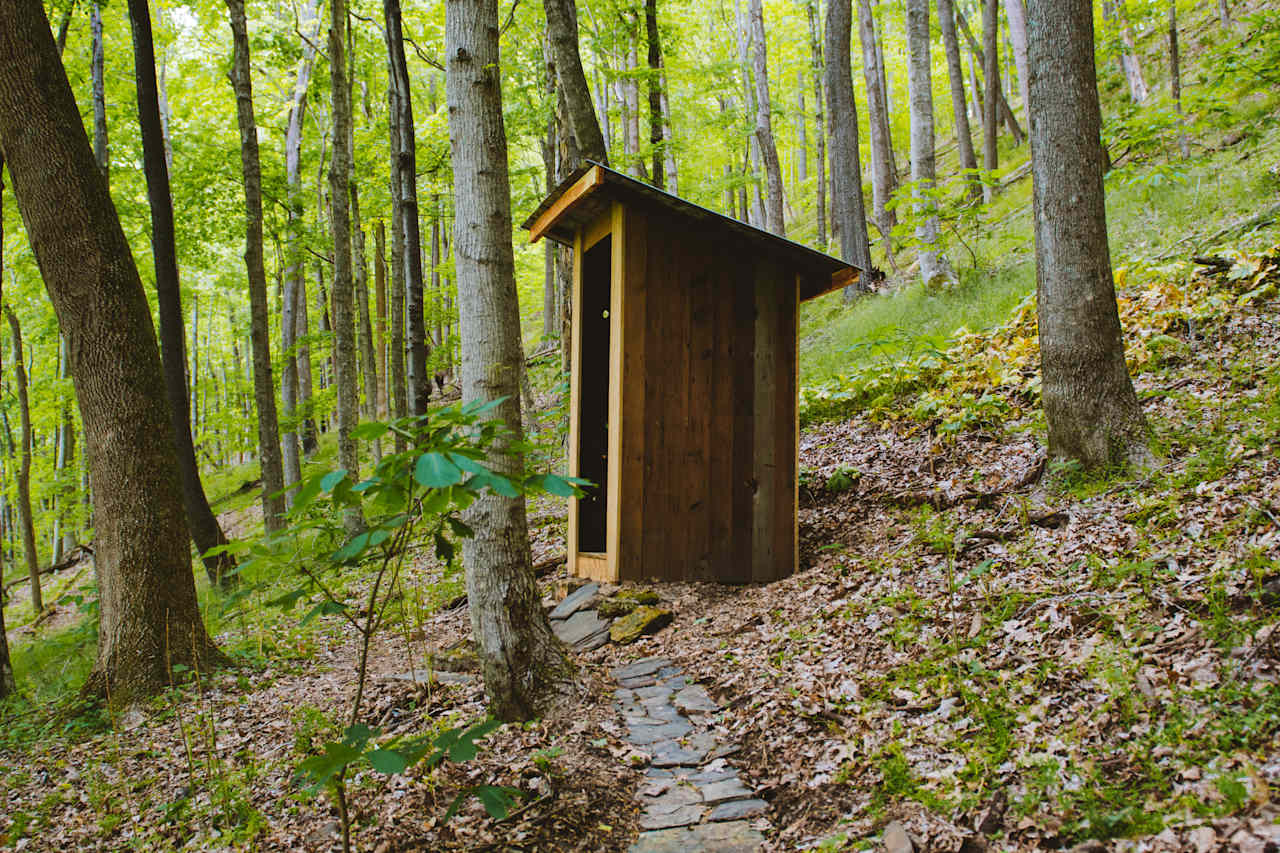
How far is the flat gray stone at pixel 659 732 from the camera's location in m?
3.10

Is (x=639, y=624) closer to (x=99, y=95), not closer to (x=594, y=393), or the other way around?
(x=594, y=393)

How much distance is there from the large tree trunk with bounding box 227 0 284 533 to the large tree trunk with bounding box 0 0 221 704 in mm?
4210

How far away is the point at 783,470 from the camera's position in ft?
18.0

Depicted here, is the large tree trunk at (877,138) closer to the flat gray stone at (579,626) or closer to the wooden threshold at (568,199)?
the wooden threshold at (568,199)

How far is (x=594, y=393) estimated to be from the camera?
6.15 m

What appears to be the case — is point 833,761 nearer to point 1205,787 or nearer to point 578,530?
point 1205,787

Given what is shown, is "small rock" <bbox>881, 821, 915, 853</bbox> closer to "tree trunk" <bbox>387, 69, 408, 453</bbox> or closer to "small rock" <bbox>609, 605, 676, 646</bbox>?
"small rock" <bbox>609, 605, 676, 646</bbox>

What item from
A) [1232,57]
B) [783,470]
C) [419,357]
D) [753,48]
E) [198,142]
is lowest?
[783,470]

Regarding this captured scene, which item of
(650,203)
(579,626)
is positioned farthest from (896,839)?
(650,203)

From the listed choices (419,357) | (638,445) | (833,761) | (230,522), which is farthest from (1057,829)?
(230,522)

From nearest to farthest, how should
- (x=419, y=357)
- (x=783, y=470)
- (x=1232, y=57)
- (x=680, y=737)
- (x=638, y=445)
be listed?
(x=680, y=737) → (x=638, y=445) → (x=783, y=470) → (x=1232, y=57) → (x=419, y=357)

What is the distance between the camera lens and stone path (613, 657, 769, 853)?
2383mm

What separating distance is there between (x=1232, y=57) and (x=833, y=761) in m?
7.07

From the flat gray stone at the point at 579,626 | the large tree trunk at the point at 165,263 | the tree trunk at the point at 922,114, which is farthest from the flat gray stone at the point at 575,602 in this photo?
the tree trunk at the point at 922,114
